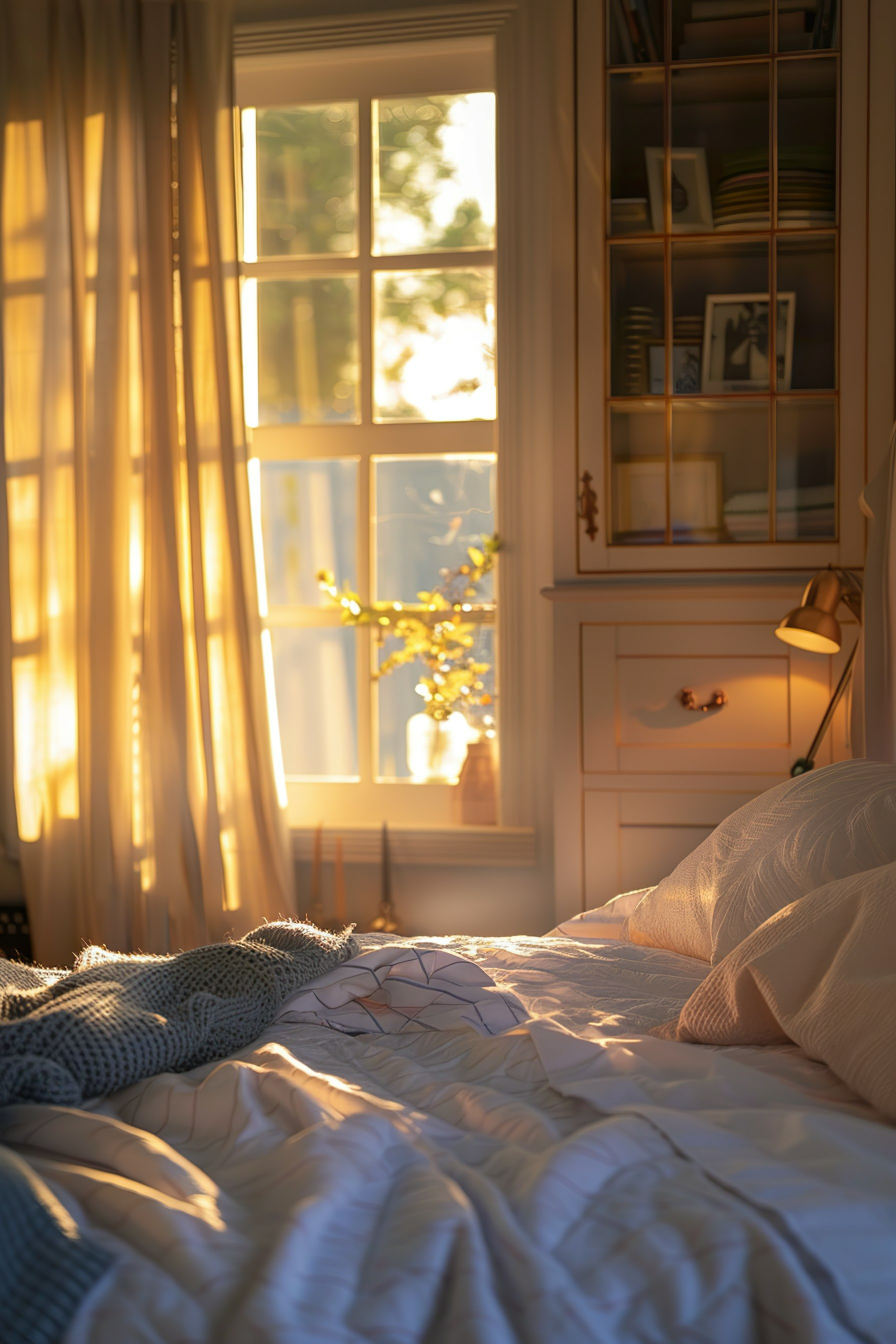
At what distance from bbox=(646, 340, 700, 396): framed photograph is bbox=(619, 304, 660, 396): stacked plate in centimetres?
1

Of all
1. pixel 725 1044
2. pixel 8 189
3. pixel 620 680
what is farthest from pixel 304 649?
pixel 725 1044

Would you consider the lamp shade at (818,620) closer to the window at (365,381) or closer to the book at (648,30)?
the window at (365,381)

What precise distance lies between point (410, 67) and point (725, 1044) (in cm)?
265

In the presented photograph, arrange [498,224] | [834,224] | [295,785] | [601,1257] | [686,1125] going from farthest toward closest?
[295,785], [498,224], [834,224], [686,1125], [601,1257]

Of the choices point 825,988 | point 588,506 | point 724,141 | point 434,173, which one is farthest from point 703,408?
point 825,988

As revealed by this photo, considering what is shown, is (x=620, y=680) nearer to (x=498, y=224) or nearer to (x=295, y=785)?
(x=295, y=785)

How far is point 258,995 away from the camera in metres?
1.21

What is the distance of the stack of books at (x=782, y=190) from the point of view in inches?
91.9

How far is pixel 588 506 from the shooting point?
94.6 inches

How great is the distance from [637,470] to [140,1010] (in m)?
1.72

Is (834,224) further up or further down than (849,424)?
further up

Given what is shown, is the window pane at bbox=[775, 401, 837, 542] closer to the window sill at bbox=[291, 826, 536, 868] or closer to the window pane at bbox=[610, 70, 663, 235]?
the window pane at bbox=[610, 70, 663, 235]

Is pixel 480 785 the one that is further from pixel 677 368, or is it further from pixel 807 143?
pixel 807 143

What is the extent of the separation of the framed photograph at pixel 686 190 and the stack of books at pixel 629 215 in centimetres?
2
